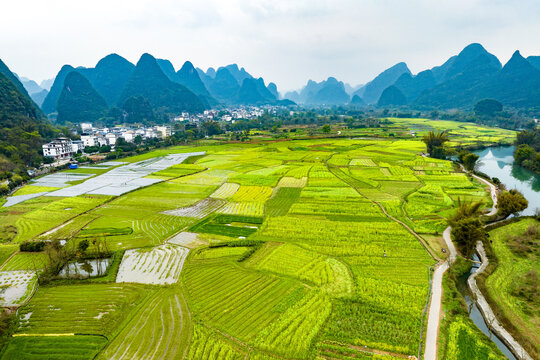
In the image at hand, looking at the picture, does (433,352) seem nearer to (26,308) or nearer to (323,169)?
(26,308)

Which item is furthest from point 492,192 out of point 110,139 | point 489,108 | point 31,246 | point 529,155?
point 489,108

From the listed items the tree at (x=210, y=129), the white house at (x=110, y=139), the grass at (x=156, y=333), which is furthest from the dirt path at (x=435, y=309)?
the tree at (x=210, y=129)

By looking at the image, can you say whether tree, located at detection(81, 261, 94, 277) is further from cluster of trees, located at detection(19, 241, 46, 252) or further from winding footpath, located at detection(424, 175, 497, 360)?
winding footpath, located at detection(424, 175, 497, 360)

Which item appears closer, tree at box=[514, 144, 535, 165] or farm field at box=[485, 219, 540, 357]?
farm field at box=[485, 219, 540, 357]

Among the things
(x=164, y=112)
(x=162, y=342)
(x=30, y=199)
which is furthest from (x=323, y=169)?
(x=164, y=112)

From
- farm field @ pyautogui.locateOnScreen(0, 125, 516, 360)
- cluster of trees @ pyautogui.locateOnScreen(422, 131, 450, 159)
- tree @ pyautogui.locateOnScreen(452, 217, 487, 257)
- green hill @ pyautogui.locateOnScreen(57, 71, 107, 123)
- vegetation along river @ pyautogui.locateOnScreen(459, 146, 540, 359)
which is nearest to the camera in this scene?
farm field @ pyautogui.locateOnScreen(0, 125, 516, 360)

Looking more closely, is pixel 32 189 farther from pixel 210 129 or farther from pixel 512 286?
pixel 210 129

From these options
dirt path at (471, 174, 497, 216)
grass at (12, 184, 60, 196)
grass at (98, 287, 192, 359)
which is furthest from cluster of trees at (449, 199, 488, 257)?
grass at (12, 184, 60, 196)

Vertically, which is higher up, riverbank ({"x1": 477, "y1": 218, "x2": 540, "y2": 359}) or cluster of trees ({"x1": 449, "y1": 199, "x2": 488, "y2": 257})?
cluster of trees ({"x1": 449, "y1": 199, "x2": 488, "y2": 257})
